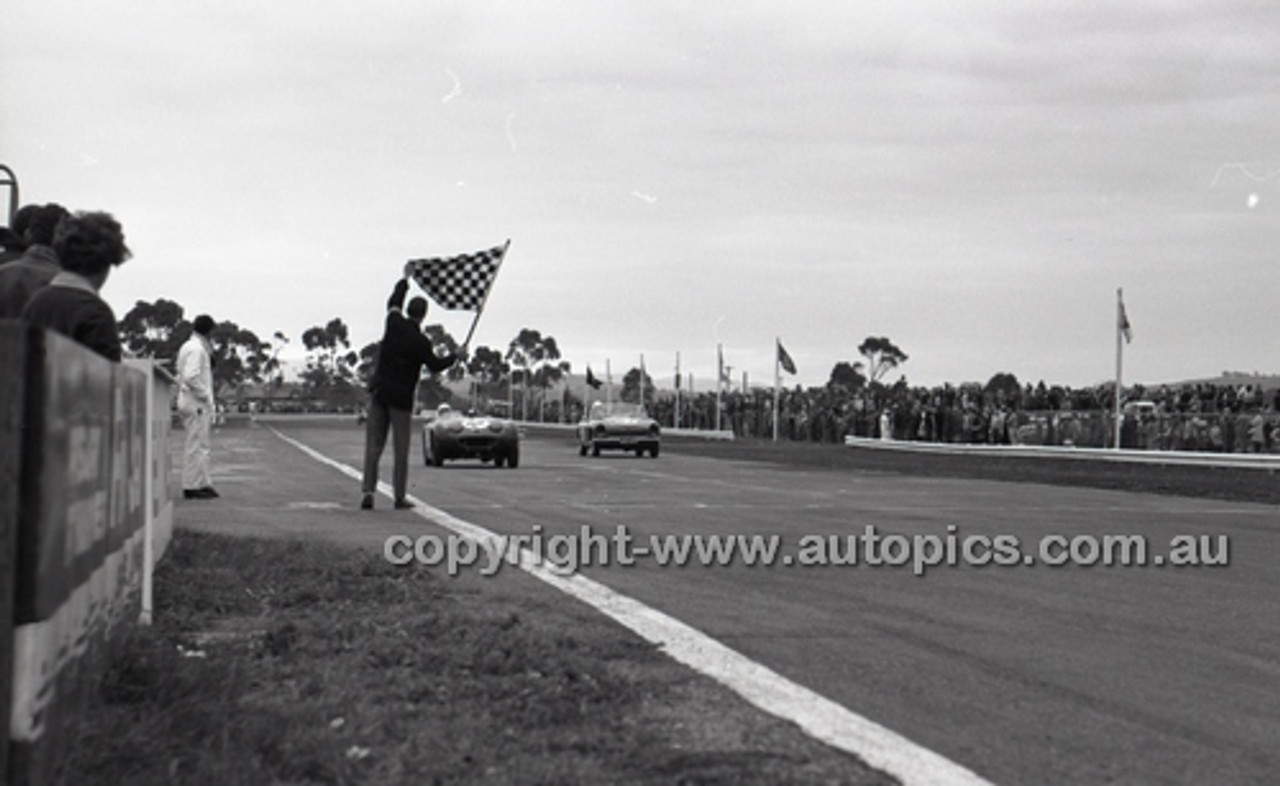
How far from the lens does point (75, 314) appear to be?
5.53 m

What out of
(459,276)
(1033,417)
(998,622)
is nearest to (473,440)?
(459,276)

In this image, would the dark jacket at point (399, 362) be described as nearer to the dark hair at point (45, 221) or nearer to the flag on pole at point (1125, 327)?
the dark hair at point (45, 221)

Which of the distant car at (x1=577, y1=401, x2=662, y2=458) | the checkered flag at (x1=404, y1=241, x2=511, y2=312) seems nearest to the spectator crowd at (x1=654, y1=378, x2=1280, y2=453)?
the distant car at (x1=577, y1=401, x2=662, y2=458)

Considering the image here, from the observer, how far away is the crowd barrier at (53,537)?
2865mm

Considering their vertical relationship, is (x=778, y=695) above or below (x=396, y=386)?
below

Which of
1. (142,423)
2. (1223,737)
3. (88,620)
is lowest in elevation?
(1223,737)

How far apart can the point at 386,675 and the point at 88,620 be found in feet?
3.50

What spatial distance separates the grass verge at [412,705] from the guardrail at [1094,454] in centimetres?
2306

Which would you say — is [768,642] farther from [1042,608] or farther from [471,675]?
[1042,608]

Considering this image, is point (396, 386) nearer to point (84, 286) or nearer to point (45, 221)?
point (45, 221)

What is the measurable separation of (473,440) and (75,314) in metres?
18.9

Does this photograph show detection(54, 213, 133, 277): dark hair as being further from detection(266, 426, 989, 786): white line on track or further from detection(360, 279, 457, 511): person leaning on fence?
detection(360, 279, 457, 511): person leaning on fence

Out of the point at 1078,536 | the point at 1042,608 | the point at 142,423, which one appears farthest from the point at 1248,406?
the point at 142,423

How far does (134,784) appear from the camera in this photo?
3.35 m
